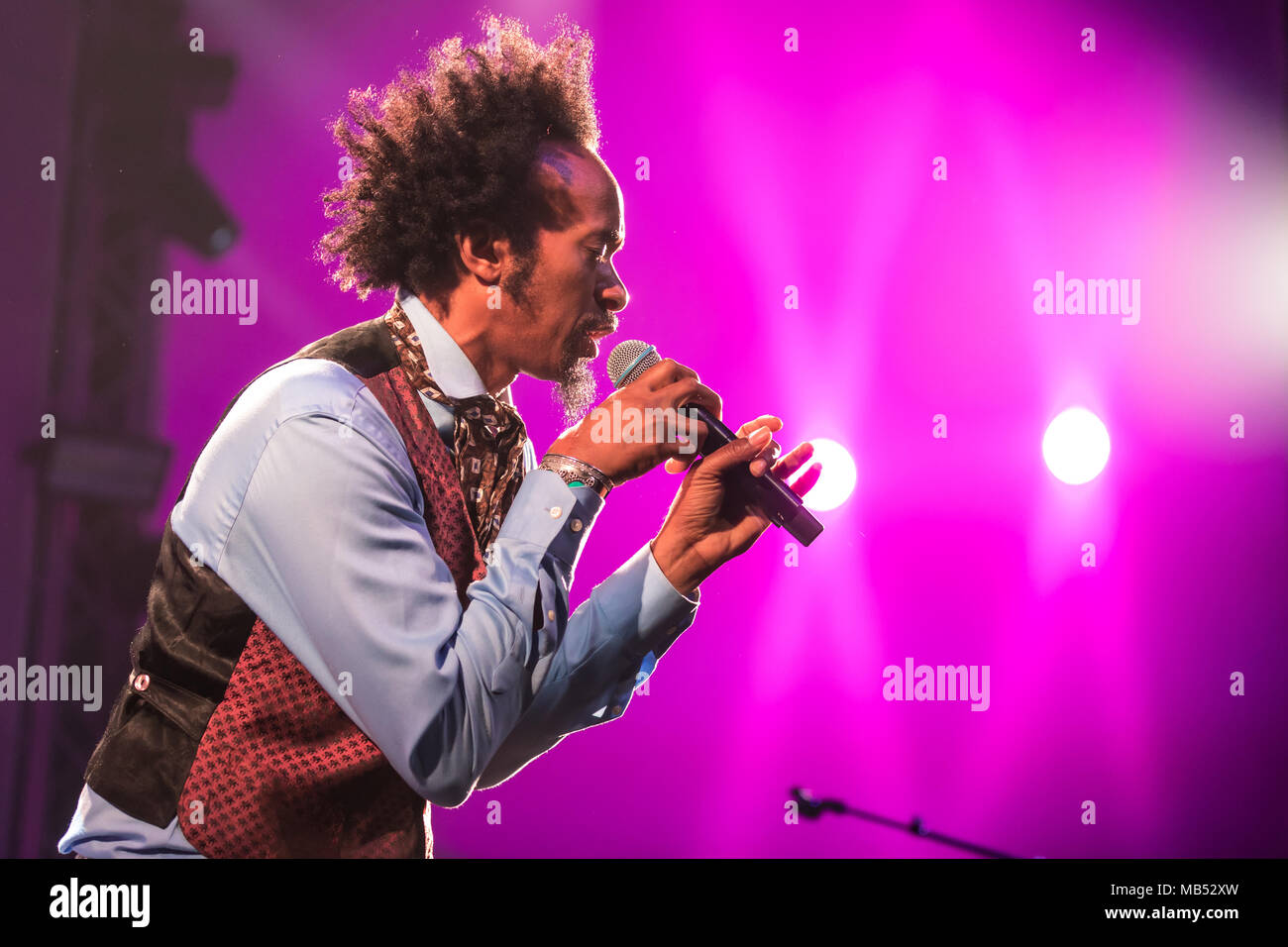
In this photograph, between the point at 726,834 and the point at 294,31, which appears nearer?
the point at 294,31

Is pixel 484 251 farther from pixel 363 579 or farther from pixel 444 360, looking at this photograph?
pixel 363 579

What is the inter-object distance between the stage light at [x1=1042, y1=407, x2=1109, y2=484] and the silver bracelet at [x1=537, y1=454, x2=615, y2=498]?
2.16 m

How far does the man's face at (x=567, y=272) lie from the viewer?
1.68m

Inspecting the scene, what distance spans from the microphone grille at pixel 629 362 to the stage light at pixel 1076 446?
1887 mm

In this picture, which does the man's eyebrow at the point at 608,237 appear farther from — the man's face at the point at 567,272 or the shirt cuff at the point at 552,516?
the shirt cuff at the point at 552,516

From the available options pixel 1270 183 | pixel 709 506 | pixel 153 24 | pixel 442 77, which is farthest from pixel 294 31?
pixel 1270 183

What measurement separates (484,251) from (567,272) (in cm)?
15

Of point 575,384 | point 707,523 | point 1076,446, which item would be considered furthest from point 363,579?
point 1076,446

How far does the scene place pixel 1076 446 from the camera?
3.13m

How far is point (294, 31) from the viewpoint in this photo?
2.71 metres

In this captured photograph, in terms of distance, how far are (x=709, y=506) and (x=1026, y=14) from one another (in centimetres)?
230

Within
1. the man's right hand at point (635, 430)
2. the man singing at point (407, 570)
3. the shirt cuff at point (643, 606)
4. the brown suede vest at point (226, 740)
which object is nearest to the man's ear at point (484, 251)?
the man singing at point (407, 570)
